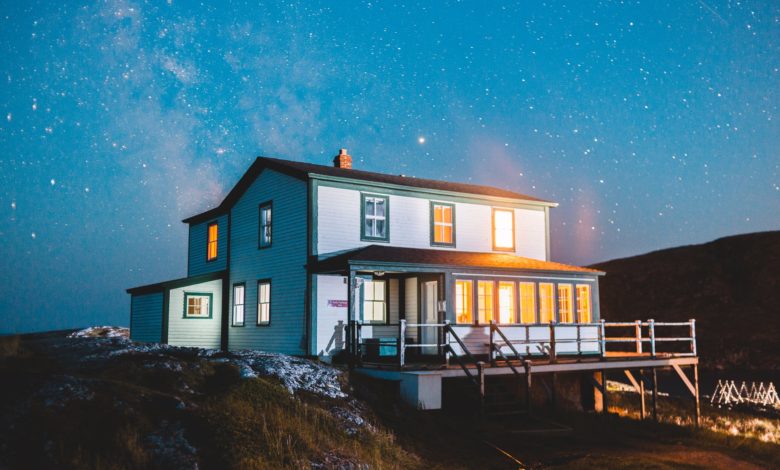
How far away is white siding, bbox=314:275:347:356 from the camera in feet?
72.7

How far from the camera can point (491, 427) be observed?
17688 millimetres

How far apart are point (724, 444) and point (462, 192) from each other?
1154 centimetres

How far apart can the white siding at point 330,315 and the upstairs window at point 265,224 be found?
3591 mm

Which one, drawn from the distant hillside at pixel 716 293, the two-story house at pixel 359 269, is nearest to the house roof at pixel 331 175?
the two-story house at pixel 359 269

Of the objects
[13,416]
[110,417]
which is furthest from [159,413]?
[13,416]

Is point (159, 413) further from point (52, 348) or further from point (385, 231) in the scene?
point (385, 231)

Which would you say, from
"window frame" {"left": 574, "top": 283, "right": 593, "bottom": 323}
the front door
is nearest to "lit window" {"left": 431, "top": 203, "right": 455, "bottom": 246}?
the front door

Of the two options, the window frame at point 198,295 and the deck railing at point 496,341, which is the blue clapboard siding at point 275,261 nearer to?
the window frame at point 198,295

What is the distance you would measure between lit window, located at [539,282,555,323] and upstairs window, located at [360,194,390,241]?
5.53 m

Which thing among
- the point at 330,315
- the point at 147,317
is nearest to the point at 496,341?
the point at 330,315

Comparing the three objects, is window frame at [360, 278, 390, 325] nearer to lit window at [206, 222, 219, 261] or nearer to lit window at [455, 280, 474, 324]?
lit window at [455, 280, 474, 324]

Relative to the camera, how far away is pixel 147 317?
28.5m

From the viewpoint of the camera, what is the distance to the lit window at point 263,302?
24.6 metres

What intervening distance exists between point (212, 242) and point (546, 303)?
13.4m
